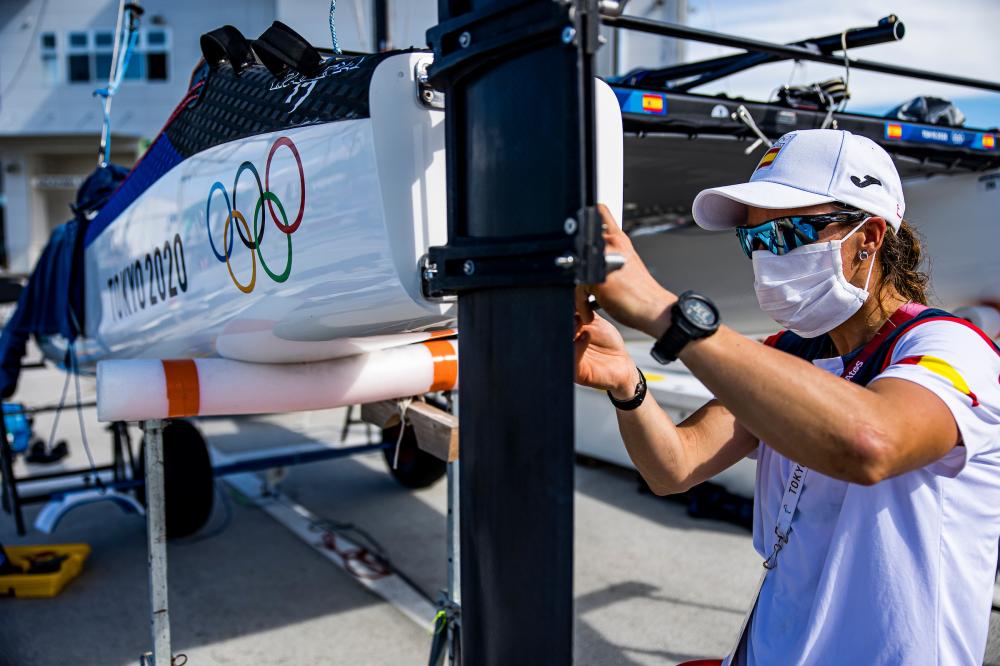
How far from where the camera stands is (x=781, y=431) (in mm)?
919

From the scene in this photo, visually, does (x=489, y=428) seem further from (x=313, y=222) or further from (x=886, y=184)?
(x=313, y=222)

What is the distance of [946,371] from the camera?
40.9 inches

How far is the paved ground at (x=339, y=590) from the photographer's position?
3.09m

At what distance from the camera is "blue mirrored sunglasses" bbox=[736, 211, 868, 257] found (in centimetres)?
119

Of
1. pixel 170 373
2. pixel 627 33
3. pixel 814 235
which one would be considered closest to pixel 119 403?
pixel 170 373

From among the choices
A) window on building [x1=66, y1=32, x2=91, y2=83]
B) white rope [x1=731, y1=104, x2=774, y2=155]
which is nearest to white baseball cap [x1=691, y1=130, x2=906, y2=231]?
white rope [x1=731, y1=104, x2=774, y2=155]

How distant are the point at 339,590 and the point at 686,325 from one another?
3.14 meters

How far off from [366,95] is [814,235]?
3.11 feet

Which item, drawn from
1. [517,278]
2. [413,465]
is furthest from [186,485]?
[517,278]

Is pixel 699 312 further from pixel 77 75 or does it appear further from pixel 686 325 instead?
pixel 77 75

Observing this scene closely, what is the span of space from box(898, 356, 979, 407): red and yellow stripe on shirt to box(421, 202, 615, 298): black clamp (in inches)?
19.1

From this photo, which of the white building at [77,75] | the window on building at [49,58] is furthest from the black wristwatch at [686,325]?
the window on building at [49,58]

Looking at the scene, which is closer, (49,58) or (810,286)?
(810,286)

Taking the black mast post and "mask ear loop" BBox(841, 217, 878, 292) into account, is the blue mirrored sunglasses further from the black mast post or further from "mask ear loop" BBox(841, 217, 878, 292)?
the black mast post
